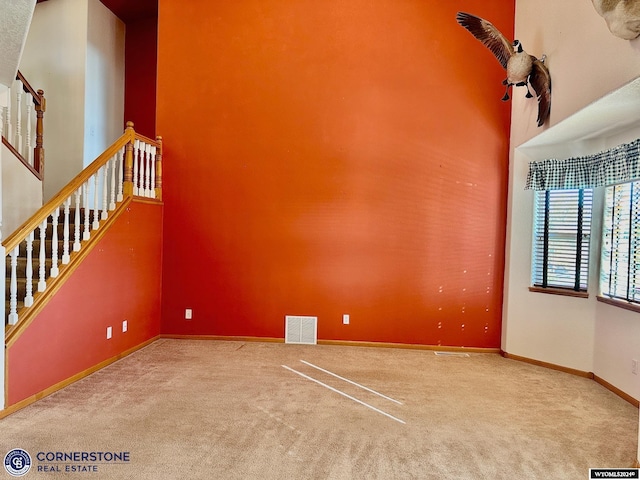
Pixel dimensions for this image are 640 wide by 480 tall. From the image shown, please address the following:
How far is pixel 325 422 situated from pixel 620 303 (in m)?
2.68

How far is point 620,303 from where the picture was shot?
11.6ft

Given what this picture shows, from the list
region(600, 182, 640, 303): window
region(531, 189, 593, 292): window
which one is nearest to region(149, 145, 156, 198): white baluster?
region(531, 189, 593, 292): window

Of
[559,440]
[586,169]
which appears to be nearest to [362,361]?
[559,440]

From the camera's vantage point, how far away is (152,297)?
4.81m

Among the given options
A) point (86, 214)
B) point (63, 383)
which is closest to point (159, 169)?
point (86, 214)

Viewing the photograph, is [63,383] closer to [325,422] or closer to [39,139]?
[325,422]

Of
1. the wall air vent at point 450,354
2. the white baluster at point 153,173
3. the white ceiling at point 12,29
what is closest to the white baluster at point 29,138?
the white baluster at point 153,173

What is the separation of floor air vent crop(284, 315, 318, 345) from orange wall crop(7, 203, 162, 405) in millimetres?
1549

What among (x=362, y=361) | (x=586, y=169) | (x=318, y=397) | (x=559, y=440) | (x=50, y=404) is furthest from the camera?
(x=362, y=361)

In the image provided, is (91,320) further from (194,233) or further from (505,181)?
(505,181)

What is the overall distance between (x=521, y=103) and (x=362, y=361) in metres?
3.11

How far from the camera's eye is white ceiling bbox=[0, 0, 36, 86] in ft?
7.13

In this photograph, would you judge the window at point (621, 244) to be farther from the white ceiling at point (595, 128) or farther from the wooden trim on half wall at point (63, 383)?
the wooden trim on half wall at point (63, 383)

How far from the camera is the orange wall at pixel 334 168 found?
184 inches
